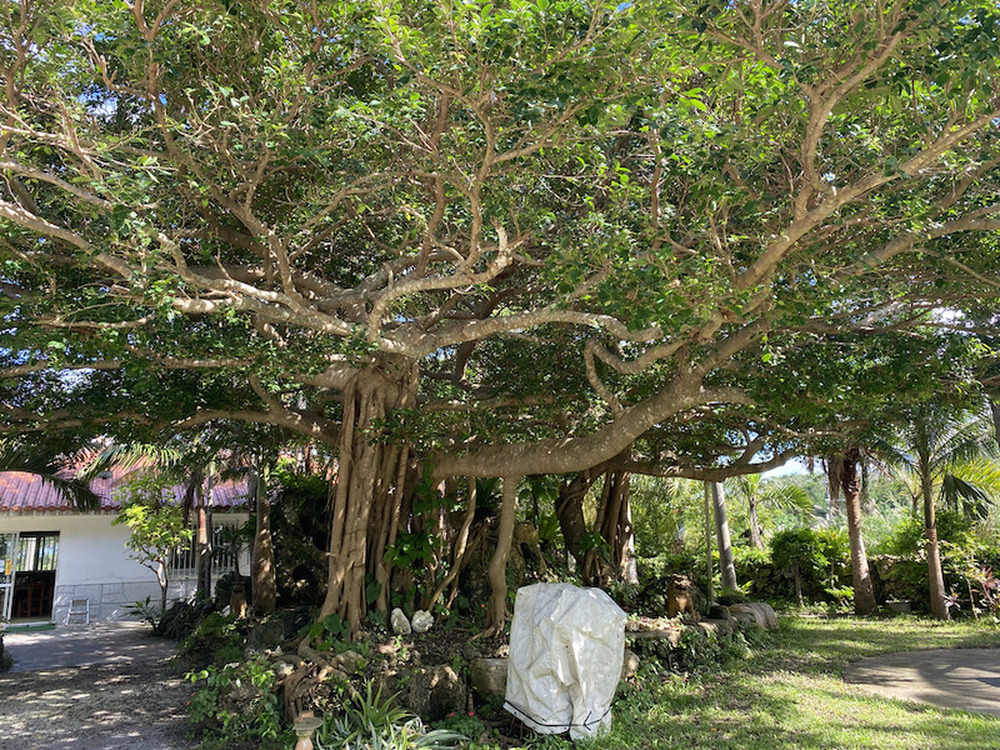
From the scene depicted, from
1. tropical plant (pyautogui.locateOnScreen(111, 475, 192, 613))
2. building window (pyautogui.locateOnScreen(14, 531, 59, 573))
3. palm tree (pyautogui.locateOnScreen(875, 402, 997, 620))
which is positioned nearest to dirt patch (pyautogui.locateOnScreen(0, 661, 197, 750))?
tropical plant (pyautogui.locateOnScreen(111, 475, 192, 613))

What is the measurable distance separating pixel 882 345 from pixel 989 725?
335cm

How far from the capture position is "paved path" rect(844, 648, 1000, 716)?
736cm

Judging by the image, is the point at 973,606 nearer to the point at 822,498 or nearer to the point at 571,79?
the point at 571,79

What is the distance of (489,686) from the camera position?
7.26 m

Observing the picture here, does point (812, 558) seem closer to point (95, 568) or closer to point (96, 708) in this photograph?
point (96, 708)

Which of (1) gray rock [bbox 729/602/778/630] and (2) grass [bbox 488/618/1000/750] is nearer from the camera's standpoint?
(2) grass [bbox 488/618/1000/750]

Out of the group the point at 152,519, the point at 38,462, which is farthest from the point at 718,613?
the point at 38,462

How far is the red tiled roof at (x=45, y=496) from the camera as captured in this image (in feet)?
47.3

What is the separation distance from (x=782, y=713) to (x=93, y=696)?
7381 mm

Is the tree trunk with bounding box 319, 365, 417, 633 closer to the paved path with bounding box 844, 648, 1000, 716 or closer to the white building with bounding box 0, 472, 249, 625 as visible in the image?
the paved path with bounding box 844, 648, 1000, 716

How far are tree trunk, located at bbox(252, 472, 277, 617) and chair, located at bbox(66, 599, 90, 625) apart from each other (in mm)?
7408

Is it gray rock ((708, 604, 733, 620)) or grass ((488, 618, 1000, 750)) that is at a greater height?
gray rock ((708, 604, 733, 620))

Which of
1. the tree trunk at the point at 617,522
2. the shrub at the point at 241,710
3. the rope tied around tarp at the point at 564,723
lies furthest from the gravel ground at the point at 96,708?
the tree trunk at the point at 617,522

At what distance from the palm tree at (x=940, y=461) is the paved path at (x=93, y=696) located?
11050mm
